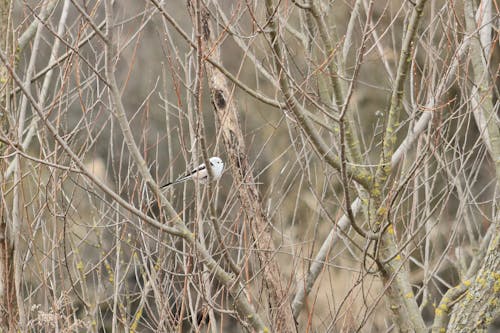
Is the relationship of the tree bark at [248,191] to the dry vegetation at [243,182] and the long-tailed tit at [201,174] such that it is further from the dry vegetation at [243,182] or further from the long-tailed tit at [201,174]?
the long-tailed tit at [201,174]

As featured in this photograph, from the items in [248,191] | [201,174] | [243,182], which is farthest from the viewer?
[248,191]

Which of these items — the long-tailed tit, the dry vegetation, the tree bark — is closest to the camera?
the dry vegetation

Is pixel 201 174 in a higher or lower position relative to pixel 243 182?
lower

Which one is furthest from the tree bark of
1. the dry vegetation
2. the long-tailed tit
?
the long-tailed tit

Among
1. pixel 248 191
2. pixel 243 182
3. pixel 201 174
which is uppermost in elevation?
pixel 243 182

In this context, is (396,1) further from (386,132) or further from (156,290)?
(156,290)

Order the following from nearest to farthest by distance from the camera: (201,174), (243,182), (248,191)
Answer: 1. (243,182)
2. (201,174)
3. (248,191)

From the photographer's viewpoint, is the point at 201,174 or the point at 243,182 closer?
the point at 243,182

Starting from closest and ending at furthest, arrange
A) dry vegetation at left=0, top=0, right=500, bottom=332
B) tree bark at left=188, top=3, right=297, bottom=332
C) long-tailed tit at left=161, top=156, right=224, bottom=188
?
dry vegetation at left=0, top=0, right=500, bottom=332, long-tailed tit at left=161, top=156, right=224, bottom=188, tree bark at left=188, top=3, right=297, bottom=332

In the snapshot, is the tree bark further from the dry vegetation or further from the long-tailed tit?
the long-tailed tit

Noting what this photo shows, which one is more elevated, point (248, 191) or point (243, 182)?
point (243, 182)

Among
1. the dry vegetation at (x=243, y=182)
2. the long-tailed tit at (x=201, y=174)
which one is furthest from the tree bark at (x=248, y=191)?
the long-tailed tit at (x=201, y=174)

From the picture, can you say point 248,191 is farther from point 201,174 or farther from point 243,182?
point 243,182

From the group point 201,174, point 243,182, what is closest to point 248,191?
point 201,174
